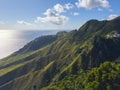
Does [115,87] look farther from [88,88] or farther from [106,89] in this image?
[88,88]

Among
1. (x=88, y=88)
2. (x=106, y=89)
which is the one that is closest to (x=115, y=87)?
(x=106, y=89)
